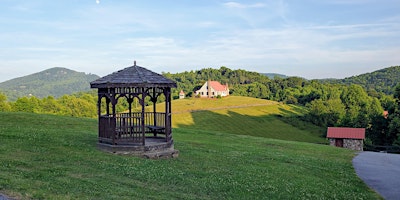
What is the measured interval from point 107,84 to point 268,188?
32.5ft

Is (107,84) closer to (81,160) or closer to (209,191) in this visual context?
(81,160)

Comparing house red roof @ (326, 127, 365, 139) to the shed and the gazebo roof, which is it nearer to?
the shed

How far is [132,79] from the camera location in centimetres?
1925

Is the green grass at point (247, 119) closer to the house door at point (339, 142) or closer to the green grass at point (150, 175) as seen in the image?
the house door at point (339, 142)

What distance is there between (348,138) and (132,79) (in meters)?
37.3

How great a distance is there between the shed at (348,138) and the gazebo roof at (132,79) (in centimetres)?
3431

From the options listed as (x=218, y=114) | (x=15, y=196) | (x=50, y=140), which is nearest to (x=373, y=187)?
(x=15, y=196)

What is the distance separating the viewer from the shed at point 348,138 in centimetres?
4674

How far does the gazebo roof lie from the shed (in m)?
34.3

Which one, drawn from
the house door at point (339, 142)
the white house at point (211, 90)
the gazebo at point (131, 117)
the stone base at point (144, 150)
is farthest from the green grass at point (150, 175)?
the white house at point (211, 90)

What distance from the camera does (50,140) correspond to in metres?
19.7

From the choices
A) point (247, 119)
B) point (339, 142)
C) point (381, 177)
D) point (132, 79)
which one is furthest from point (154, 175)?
point (247, 119)

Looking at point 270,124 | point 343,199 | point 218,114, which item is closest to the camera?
point 343,199

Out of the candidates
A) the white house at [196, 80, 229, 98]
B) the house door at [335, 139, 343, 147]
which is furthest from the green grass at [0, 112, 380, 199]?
the white house at [196, 80, 229, 98]
